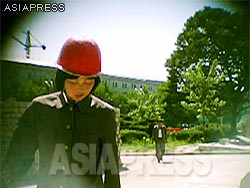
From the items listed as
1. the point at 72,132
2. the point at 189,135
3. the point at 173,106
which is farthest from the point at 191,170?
the point at 72,132

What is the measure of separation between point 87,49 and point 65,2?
0.51 m

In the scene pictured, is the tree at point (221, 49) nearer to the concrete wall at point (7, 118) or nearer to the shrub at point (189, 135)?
the shrub at point (189, 135)

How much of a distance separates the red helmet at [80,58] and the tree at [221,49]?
0.57 meters

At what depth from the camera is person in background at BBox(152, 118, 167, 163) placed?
129 cm

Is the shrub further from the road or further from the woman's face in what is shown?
the woman's face

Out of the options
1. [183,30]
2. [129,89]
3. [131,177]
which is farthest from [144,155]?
[183,30]

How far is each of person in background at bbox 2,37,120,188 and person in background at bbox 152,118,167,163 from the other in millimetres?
484

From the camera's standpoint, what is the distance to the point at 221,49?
1351 millimetres

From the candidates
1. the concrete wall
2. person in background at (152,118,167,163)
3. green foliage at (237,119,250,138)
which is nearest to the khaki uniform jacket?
the concrete wall

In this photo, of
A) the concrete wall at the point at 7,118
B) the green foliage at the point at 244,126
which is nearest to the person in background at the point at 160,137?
the green foliage at the point at 244,126

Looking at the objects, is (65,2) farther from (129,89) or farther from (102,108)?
(102,108)

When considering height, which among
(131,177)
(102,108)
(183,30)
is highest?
(183,30)

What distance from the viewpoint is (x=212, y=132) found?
4.44 feet

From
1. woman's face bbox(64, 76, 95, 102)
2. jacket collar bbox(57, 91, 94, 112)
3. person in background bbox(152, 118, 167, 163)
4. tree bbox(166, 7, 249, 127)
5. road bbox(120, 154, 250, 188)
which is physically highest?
tree bbox(166, 7, 249, 127)
